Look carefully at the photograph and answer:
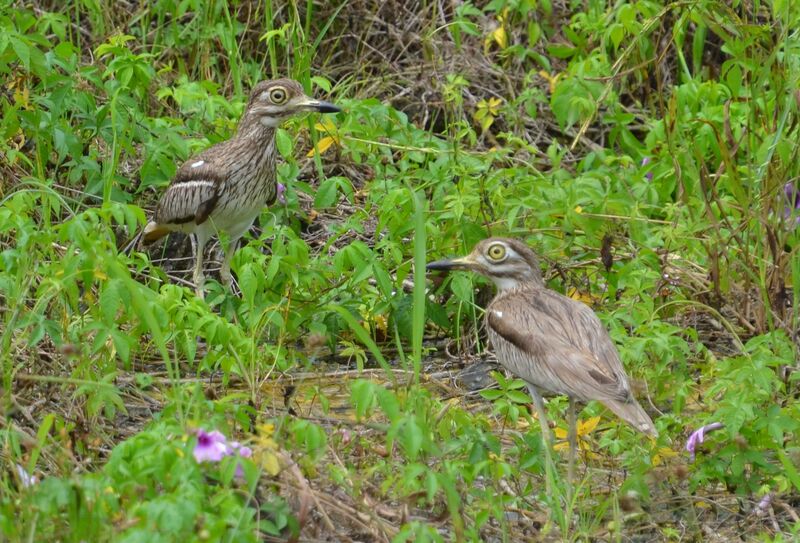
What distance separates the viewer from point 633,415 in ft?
15.2

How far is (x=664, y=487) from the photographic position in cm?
481

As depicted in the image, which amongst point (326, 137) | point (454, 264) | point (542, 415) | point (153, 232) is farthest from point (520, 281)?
point (153, 232)

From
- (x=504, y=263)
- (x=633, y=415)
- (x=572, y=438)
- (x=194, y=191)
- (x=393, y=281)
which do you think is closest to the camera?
(x=633, y=415)

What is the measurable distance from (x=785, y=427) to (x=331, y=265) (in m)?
2.22

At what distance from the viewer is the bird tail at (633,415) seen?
4617 mm

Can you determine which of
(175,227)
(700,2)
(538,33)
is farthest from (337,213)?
(700,2)

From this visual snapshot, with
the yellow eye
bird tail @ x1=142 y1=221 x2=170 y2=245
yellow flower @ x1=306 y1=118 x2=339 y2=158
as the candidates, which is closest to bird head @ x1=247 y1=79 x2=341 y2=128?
yellow flower @ x1=306 y1=118 x2=339 y2=158

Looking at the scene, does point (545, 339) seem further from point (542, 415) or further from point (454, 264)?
point (454, 264)

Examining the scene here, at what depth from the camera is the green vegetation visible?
4.06 meters

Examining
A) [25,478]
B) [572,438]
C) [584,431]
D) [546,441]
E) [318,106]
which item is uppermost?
[318,106]

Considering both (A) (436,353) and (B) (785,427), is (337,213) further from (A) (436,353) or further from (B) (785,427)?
(B) (785,427)

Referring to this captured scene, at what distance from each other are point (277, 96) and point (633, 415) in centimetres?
291

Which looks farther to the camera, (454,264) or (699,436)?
(454,264)

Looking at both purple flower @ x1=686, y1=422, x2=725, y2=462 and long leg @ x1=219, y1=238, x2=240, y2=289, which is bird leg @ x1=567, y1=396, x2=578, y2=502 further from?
long leg @ x1=219, y1=238, x2=240, y2=289
